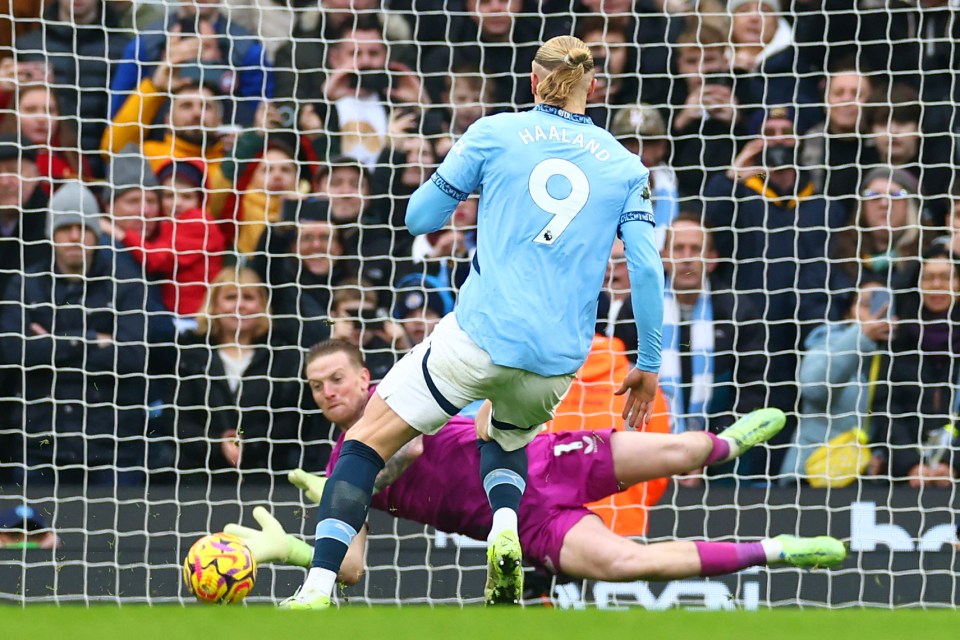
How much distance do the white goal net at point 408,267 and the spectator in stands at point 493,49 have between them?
16 millimetres

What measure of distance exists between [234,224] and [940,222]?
348cm

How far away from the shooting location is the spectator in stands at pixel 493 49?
763 centimetres

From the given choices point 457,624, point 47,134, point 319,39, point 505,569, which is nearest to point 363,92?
point 319,39

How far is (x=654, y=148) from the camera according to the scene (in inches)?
292

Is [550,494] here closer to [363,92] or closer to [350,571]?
[350,571]

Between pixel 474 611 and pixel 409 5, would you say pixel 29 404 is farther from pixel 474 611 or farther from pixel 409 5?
pixel 474 611

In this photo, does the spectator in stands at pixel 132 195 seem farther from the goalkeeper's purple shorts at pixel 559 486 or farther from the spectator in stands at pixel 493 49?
the goalkeeper's purple shorts at pixel 559 486

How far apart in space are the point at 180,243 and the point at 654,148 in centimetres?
236

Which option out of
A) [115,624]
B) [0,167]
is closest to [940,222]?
[0,167]

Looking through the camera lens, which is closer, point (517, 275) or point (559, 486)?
point (517, 275)

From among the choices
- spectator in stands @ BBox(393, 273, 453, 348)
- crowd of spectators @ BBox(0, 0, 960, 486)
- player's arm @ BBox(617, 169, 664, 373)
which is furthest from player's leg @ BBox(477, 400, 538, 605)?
spectator in stands @ BBox(393, 273, 453, 348)

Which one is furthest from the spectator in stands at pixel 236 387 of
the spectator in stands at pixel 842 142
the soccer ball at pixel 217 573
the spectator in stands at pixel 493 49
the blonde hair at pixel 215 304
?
the spectator in stands at pixel 842 142

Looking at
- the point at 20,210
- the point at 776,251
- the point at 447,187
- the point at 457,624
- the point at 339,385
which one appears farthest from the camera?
the point at 776,251

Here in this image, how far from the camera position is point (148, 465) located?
23.5 ft
